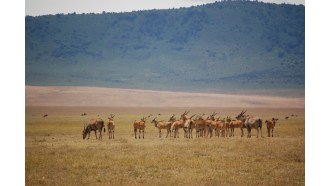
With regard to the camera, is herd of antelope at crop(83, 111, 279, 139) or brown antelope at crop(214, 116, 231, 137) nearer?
herd of antelope at crop(83, 111, 279, 139)

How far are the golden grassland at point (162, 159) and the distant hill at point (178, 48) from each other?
163 centimetres

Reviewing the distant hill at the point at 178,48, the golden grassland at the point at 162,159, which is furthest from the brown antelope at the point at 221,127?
the distant hill at the point at 178,48

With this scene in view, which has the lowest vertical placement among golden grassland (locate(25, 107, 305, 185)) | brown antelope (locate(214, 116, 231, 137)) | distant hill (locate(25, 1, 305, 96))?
golden grassland (locate(25, 107, 305, 185))

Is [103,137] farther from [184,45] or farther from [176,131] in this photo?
[184,45]

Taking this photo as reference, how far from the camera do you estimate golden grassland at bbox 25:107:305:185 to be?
42.8ft

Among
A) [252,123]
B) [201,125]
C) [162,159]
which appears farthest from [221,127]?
[162,159]

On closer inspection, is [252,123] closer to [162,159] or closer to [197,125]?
[197,125]

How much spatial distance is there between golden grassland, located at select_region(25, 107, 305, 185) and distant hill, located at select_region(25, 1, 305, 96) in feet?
5.36

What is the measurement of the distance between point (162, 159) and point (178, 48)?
431 inches

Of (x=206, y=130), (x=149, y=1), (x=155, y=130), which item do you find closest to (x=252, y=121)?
(x=206, y=130)

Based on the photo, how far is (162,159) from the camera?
14.3 meters

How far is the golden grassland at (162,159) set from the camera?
42.8 ft

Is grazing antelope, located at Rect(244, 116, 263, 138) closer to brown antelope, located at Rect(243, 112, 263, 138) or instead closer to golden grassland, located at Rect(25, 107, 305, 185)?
brown antelope, located at Rect(243, 112, 263, 138)

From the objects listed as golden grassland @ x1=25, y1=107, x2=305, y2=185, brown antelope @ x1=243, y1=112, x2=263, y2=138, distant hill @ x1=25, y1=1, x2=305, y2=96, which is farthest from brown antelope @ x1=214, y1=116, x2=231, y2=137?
distant hill @ x1=25, y1=1, x2=305, y2=96
